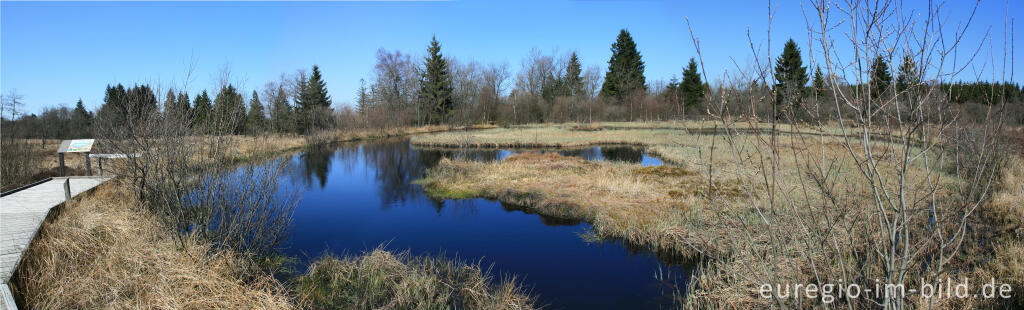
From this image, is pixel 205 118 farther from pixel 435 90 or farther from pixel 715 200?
pixel 435 90

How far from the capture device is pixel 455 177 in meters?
14.1

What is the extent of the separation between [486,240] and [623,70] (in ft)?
136

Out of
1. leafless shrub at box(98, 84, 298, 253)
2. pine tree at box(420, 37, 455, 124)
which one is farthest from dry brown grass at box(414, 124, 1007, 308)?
pine tree at box(420, 37, 455, 124)

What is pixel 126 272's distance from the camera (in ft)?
15.9

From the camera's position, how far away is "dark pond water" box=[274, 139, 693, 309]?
6.31 metres

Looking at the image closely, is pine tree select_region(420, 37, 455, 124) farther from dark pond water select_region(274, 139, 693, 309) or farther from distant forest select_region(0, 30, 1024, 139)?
dark pond water select_region(274, 139, 693, 309)

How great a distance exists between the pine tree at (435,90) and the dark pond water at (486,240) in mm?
26862

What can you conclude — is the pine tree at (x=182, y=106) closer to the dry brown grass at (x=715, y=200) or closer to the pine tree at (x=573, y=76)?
the dry brown grass at (x=715, y=200)

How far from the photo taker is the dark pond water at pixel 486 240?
6.31 meters

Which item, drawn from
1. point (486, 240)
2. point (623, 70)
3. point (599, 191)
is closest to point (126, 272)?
point (486, 240)

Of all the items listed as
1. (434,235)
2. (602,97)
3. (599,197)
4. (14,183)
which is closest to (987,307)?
(599,197)

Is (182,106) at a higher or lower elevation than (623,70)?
lower

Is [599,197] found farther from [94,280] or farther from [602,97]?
[602,97]

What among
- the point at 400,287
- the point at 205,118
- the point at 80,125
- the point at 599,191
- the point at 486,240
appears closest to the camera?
the point at 400,287
